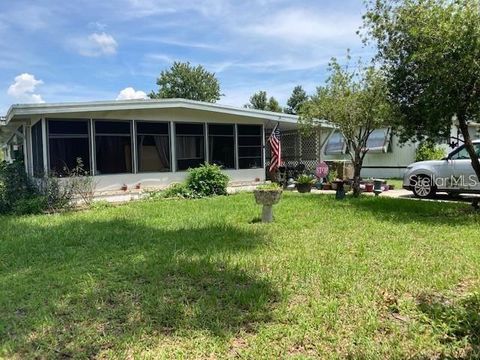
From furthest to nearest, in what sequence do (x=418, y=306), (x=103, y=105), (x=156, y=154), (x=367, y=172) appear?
1. (x=367, y=172)
2. (x=156, y=154)
3. (x=103, y=105)
4. (x=418, y=306)

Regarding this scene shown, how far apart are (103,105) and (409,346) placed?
9919 millimetres

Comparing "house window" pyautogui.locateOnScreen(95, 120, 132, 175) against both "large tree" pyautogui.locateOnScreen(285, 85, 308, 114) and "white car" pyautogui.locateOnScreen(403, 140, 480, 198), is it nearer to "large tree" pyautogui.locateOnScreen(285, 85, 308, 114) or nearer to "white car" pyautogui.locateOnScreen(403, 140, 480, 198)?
"white car" pyautogui.locateOnScreen(403, 140, 480, 198)

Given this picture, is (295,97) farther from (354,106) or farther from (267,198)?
(267,198)

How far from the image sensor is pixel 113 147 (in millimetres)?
12078

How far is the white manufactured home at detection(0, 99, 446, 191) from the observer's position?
11.1 metres

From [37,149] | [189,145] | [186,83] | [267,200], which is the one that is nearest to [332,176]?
[189,145]

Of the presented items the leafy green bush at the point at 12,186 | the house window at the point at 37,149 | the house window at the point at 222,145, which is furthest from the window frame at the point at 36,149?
the house window at the point at 222,145

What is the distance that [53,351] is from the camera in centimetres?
312

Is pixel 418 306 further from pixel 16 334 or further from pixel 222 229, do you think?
pixel 222 229

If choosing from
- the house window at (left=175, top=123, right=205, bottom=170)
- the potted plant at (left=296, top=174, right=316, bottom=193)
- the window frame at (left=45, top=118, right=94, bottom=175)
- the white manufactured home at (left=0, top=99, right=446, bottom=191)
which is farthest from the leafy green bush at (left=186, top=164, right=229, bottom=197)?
the window frame at (left=45, top=118, right=94, bottom=175)

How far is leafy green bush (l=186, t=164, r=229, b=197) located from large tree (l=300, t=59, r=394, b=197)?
3.26 meters

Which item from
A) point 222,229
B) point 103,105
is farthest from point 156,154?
point 222,229

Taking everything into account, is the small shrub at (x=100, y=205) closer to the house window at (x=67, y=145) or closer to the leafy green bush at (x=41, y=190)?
the leafy green bush at (x=41, y=190)

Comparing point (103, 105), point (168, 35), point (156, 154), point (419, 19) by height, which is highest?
point (168, 35)
